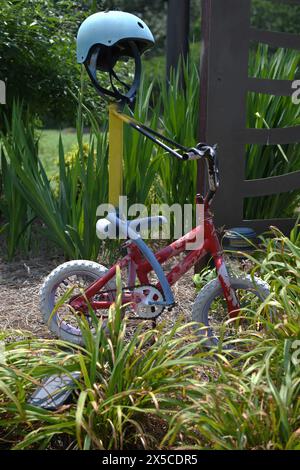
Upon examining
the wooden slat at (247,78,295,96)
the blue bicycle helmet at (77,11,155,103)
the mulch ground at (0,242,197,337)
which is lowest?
the mulch ground at (0,242,197,337)

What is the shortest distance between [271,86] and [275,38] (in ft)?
0.85

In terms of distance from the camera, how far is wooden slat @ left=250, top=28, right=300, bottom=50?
4.01 metres

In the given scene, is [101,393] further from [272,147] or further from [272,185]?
[272,147]

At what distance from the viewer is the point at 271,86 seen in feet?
13.4

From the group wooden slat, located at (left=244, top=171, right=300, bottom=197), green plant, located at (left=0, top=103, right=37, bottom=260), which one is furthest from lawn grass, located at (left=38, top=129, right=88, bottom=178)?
wooden slat, located at (left=244, top=171, right=300, bottom=197)

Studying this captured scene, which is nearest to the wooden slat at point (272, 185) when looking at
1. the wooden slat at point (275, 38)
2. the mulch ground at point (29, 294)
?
the mulch ground at point (29, 294)

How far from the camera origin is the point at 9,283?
161 inches

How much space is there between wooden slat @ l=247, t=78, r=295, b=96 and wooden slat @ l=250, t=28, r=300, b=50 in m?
0.20

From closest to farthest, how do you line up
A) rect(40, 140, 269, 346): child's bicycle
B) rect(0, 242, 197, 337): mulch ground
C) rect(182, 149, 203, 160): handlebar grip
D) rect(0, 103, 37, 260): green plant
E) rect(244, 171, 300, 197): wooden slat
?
rect(182, 149, 203, 160): handlebar grip, rect(40, 140, 269, 346): child's bicycle, rect(0, 242, 197, 337): mulch ground, rect(244, 171, 300, 197): wooden slat, rect(0, 103, 37, 260): green plant

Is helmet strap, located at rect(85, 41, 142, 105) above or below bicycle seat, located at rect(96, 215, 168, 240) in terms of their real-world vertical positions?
above

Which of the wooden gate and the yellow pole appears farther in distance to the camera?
the wooden gate

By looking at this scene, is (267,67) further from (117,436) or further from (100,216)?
(117,436)

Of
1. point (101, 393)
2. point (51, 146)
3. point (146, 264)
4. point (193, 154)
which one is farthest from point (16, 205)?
point (51, 146)

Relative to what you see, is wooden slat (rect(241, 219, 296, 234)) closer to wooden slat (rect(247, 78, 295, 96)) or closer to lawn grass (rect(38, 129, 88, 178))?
wooden slat (rect(247, 78, 295, 96))
